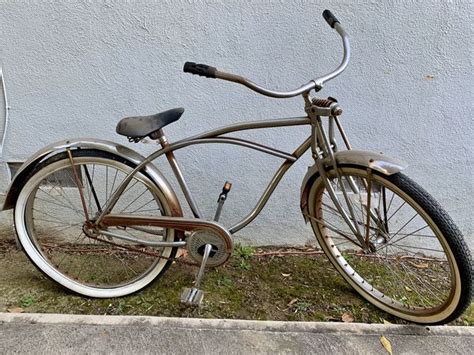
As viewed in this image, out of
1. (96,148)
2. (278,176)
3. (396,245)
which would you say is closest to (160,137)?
(96,148)

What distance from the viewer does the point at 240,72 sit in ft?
7.35

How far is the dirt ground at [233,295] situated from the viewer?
6.94 ft

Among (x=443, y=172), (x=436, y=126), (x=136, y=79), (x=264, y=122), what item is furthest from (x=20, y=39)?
(x=443, y=172)

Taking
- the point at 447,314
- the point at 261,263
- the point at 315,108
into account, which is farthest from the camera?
the point at 261,263

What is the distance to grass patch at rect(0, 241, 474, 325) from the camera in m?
2.12

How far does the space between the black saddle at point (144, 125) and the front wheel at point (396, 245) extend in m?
0.80

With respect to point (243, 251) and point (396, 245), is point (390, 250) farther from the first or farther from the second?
point (243, 251)

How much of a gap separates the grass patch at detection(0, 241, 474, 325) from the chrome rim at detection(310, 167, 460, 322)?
0.49ft

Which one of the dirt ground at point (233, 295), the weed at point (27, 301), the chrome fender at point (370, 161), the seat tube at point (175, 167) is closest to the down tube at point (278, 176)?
the chrome fender at point (370, 161)

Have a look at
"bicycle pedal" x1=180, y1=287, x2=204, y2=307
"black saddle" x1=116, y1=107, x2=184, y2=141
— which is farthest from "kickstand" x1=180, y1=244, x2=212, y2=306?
"black saddle" x1=116, y1=107, x2=184, y2=141

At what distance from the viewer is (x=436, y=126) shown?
91.7 inches

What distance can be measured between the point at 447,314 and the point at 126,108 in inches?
81.3

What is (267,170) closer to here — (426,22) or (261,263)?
(261,263)

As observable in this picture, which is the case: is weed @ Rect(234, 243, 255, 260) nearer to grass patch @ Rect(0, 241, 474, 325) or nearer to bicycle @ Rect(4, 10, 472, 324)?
grass patch @ Rect(0, 241, 474, 325)
